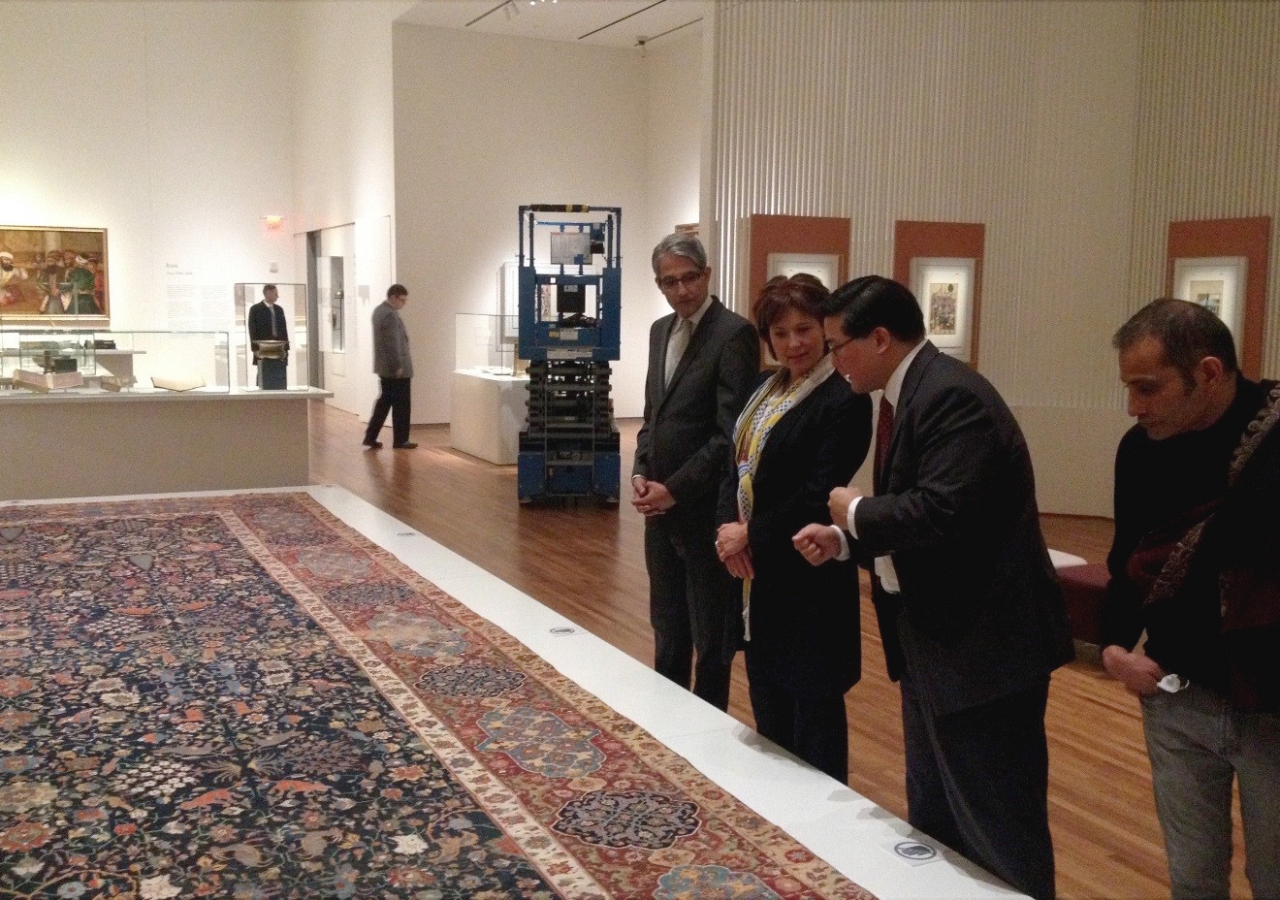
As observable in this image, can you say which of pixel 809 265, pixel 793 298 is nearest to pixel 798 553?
pixel 793 298

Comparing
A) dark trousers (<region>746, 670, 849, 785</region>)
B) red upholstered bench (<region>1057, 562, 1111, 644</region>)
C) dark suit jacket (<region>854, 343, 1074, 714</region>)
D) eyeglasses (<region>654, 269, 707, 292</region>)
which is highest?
eyeglasses (<region>654, 269, 707, 292</region>)

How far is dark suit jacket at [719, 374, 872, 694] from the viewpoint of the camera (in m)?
3.06

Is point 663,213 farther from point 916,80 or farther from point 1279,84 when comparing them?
point 1279,84

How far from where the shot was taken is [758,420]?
10.6 feet

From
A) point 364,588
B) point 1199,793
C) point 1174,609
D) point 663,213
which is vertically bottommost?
point 364,588

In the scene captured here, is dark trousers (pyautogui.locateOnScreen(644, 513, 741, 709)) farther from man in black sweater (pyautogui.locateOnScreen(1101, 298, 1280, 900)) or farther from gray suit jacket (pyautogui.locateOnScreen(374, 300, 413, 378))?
gray suit jacket (pyautogui.locateOnScreen(374, 300, 413, 378))

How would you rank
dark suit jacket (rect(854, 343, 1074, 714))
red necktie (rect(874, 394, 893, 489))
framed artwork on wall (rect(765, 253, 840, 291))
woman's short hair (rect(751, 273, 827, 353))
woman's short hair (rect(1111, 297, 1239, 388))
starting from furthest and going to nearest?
framed artwork on wall (rect(765, 253, 840, 291))
woman's short hair (rect(751, 273, 827, 353))
red necktie (rect(874, 394, 893, 489))
dark suit jacket (rect(854, 343, 1074, 714))
woman's short hair (rect(1111, 297, 1239, 388))

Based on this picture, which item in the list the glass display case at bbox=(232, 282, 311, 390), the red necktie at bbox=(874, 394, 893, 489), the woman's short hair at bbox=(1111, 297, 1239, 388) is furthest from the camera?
the glass display case at bbox=(232, 282, 311, 390)

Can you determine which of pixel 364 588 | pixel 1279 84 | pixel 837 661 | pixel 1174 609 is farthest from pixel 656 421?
pixel 1279 84

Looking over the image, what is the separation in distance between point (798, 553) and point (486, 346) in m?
10.3

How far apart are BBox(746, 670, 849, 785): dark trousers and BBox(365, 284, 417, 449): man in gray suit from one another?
32.6 ft

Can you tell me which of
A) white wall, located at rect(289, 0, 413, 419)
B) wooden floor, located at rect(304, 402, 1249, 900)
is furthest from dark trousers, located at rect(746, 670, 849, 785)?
white wall, located at rect(289, 0, 413, 419)

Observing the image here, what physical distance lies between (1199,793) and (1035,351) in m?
7.30

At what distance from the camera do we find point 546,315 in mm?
10250
